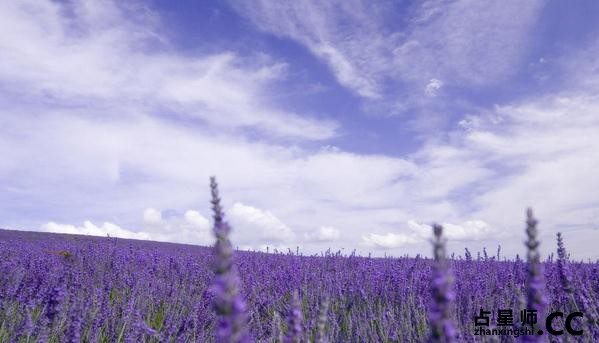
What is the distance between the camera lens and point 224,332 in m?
0.96

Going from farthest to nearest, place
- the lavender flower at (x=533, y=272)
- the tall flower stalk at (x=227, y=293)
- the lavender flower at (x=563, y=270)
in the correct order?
the lavender flower at (x=563, y=270) → the lavender flower at (x=533, y=272) → the tall flower stalk at (x=227, y=293)

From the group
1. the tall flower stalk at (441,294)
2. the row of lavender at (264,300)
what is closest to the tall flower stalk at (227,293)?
the row of lavender at (264,300)

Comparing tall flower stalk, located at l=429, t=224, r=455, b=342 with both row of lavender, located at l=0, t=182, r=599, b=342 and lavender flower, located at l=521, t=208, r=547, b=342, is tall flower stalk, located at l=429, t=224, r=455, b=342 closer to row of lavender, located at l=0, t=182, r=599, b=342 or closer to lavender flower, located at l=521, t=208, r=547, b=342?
row of lavender, located at l=0, t=182, r=599, b=342

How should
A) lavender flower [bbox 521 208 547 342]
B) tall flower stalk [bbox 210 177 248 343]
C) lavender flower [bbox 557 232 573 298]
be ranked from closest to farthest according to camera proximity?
tall flower stalk [bbox 210 177 248 343]
lavender flower [bbox 521 208 547 342]
lavender flower [bbox 557 232 573 298]

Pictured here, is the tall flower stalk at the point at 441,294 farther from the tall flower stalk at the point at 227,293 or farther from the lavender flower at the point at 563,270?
the lavender flower at the point at 563,270

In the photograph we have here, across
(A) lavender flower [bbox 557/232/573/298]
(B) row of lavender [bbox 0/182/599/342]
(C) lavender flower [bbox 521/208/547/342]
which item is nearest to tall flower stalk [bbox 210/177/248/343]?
(B) row of lavender [bbox 0/182/599/342]

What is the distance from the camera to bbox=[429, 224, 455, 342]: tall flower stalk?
38.3 inches

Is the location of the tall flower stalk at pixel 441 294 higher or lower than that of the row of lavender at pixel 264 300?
higher

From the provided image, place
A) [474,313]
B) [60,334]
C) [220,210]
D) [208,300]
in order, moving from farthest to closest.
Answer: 1. [208,300]
2. [474,313]
3. [60,334]
4. [220,210]

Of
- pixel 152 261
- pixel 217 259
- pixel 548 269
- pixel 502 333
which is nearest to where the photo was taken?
pixel 217 259

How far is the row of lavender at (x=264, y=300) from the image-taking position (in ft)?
3.83

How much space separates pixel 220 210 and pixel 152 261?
7.75 metres

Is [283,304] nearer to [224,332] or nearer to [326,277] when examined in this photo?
[326,277]

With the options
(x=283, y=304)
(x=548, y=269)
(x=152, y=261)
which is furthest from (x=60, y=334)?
(x=548, y=269)
